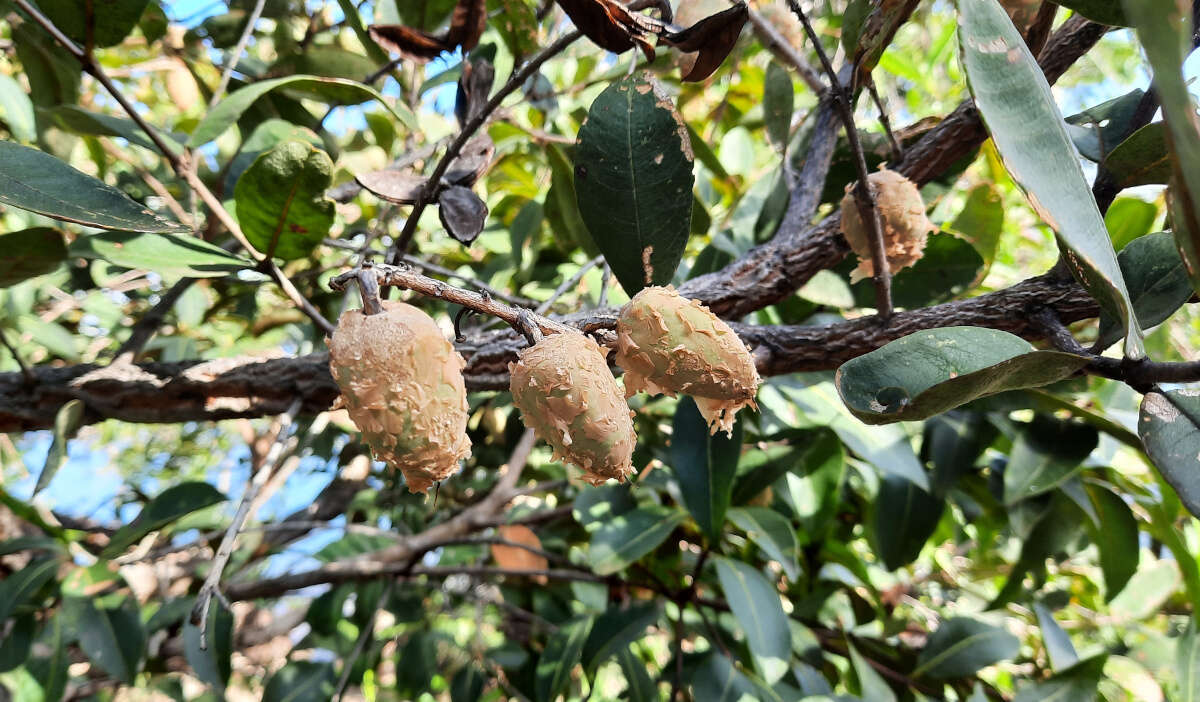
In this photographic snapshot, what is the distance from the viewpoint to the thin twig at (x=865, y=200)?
21.0 inches

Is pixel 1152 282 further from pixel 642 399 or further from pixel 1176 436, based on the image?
pixel 642 399

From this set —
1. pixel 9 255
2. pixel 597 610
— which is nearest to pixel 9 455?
pixel 9 255

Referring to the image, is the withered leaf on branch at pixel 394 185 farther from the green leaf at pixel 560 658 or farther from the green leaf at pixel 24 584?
the green leaf at pixel 24 584

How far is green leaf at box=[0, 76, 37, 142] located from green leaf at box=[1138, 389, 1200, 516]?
4.28ft

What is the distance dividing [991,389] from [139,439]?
3.86 meters

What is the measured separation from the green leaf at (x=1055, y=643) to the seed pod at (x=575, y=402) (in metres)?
0.92

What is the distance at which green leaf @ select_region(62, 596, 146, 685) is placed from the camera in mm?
938

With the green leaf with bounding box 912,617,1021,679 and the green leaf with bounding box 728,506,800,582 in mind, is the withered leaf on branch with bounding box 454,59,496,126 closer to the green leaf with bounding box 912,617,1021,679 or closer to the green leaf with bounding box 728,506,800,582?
the green leaf with bounding box 728,506,800,582

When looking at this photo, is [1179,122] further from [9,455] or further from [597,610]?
[9,455]

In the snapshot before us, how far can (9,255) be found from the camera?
0.70 meters

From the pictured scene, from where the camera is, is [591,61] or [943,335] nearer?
[943,335]

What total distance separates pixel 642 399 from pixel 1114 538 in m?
0.68

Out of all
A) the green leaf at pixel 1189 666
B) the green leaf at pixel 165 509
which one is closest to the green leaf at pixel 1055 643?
the green leaf at pixel 1189 666

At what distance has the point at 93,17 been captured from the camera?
68 centimetres
